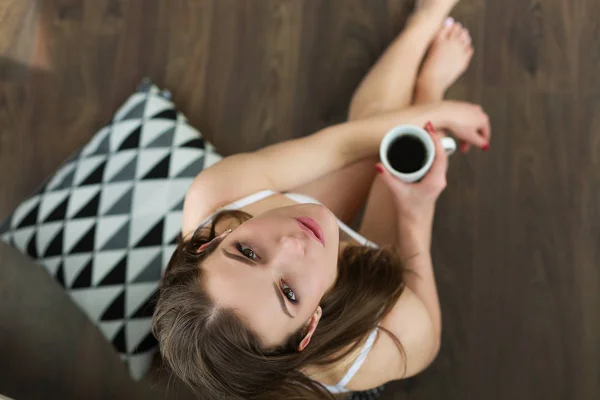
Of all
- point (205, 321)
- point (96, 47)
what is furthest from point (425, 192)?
point (96, 47)

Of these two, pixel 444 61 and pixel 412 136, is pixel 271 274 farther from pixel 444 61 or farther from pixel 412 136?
pixel 444 61

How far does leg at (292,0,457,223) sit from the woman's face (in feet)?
1.22

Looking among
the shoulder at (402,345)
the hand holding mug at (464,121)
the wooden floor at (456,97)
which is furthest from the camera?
the wooden floor at (456,97)

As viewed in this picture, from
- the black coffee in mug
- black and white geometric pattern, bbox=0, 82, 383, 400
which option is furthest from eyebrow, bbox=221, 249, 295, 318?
black and white geometric pattern, bbox=0, 82, 383, 400

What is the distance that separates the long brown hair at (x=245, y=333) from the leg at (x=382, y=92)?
192 mm

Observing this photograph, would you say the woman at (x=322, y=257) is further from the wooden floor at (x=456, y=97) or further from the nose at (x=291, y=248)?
the wooden floor at (x=456, y=97)

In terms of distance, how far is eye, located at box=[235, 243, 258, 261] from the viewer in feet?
2.46

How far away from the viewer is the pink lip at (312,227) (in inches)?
31.2

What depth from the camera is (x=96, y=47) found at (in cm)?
157

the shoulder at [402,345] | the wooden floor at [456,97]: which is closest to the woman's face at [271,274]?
the shoulder at [402,345]

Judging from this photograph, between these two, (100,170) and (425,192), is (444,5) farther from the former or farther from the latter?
(100,170)

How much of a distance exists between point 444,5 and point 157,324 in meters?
1.06

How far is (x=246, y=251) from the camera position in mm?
756

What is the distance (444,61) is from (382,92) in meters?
0.21
